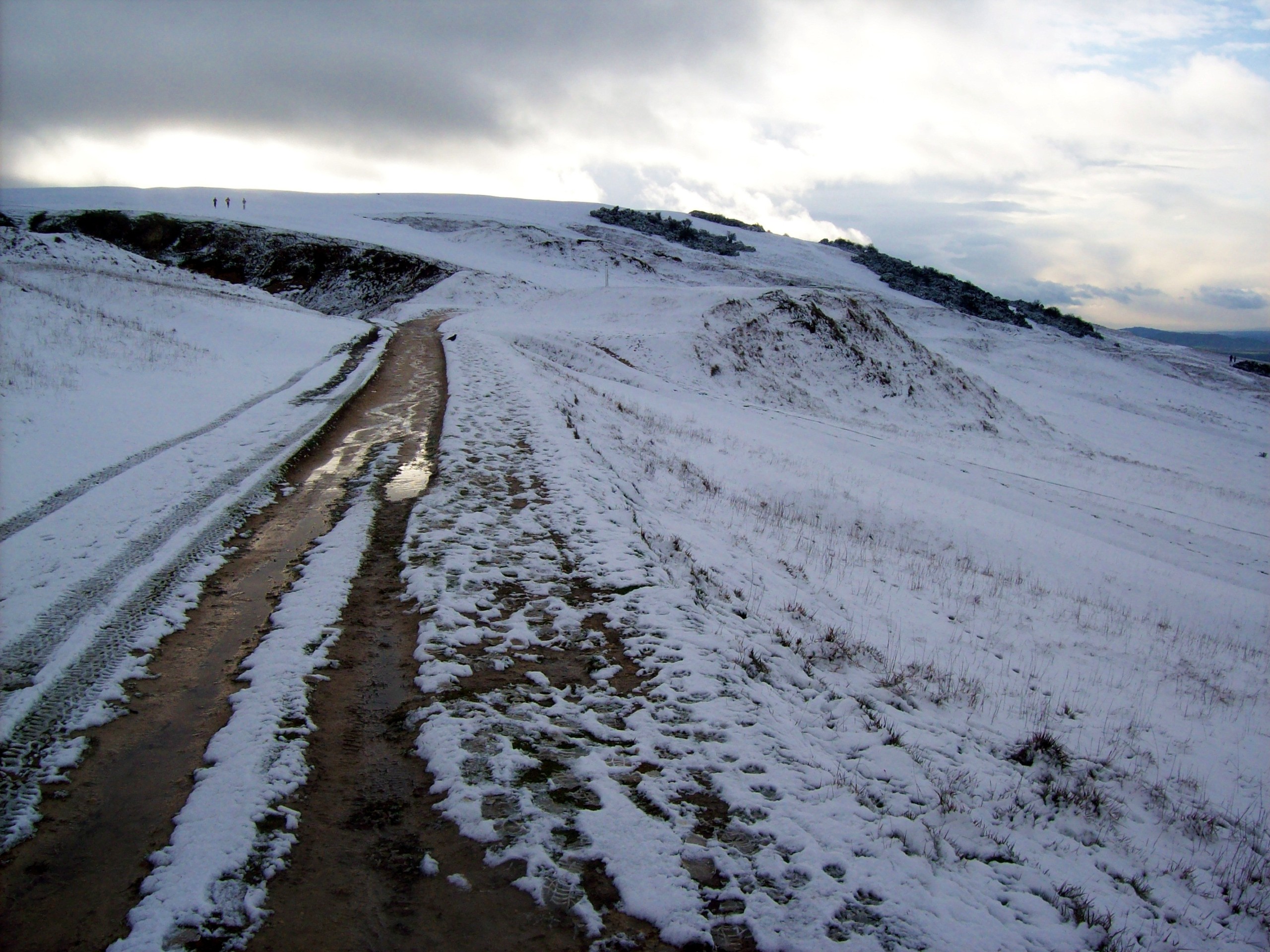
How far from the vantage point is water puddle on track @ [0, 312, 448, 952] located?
113 inches

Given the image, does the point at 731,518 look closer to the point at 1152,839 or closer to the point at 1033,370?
the point at 1152,839

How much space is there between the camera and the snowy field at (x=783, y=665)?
3.58m

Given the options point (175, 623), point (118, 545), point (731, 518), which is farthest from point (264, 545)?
point (731, 518)

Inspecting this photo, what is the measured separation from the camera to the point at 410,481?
358 inches

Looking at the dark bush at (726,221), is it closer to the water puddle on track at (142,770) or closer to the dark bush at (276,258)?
the dark bush at (276,258)

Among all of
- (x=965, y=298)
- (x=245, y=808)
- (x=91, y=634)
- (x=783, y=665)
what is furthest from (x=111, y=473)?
(x=965, y=298)

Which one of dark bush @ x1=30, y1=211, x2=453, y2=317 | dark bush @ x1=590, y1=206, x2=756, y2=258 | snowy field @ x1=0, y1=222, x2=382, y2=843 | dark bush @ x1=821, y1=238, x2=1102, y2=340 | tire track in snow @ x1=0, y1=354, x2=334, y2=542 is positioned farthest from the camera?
dark bush @ x1=590, y1=206, x2=756, y2=258

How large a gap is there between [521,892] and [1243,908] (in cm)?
476

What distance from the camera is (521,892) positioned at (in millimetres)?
3213

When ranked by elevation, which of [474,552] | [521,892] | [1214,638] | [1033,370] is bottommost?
[1214,638]

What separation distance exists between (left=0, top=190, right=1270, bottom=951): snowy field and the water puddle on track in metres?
0.23

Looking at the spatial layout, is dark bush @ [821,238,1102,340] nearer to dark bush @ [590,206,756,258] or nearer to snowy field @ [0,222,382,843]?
dark bush @ [590,206,756,258]

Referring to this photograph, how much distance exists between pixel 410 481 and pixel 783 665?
18.9ft

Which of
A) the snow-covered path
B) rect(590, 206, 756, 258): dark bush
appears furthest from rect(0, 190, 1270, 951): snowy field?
rect(590, 206, 756, 258): dark bush
